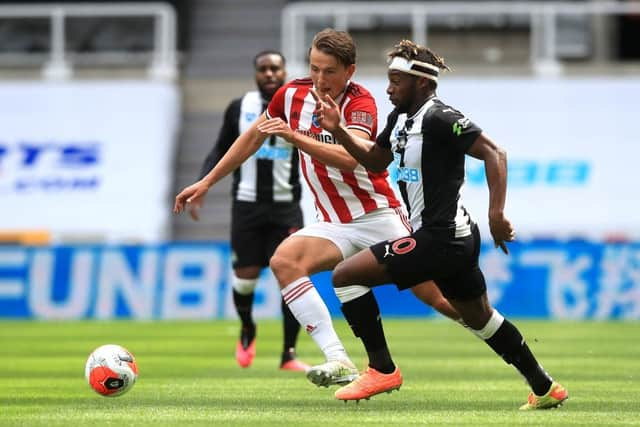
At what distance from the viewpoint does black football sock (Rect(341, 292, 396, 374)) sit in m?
8.48

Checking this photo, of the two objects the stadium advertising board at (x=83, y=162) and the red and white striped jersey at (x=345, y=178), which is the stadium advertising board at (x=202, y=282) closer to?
the stadium advertising board at (x=83, y=162)

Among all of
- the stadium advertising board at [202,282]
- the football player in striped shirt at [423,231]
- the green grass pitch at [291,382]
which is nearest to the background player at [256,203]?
the green grass pitch at [291,382]

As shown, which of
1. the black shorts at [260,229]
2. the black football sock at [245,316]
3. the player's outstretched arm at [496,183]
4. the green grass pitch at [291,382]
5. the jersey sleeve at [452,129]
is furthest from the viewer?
the black shorts at [260,229]

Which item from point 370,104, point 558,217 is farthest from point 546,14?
point 370,104

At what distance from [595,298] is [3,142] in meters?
9.79

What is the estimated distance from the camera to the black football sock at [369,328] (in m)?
8.48

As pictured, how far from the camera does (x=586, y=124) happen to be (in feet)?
75.8

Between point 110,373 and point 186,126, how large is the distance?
53.4 ft

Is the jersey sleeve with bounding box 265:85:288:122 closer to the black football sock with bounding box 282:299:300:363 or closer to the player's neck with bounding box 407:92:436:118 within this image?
the player's neck with bounding box 407:92:436:118

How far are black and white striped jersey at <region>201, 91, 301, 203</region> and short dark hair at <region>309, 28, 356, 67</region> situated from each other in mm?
3408

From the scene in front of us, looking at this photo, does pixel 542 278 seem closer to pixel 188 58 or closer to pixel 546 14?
pixel 546 14

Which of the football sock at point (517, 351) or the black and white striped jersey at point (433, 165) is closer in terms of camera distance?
the black and white striped jersey at point (433, 165)

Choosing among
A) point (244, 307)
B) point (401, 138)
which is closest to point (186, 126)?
point (244, 307)

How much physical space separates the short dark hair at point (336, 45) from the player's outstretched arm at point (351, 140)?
1.48 feet
